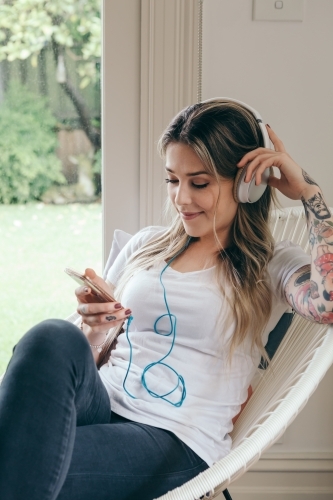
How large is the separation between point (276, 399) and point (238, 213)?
0.40 metres

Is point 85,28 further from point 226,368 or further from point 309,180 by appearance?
point 226,368

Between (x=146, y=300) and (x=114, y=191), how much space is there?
0.49 meters

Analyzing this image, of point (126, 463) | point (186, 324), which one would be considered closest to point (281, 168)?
point (186, 324)

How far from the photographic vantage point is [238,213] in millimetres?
1346

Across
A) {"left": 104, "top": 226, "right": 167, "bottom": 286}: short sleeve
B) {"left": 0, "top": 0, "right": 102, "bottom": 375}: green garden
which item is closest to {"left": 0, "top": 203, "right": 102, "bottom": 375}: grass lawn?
{"left": 0, "top": 0, "right": 102, "bottom": 375}: green garden

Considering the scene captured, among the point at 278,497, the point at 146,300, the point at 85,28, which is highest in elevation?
the point at 85,28

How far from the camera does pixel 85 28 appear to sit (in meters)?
1.75

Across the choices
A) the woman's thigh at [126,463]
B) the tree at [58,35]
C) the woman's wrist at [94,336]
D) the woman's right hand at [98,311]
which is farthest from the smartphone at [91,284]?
the tree at [58,35]

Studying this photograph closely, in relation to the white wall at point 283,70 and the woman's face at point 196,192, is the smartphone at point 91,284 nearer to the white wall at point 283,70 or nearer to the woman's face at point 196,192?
the woman's face at point 196,192

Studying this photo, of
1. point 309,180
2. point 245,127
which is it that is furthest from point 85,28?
point 309,180

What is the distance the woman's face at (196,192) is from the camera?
1.27 m

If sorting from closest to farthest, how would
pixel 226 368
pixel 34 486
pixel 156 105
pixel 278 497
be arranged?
1. pixel 34 486
2. pixel 226 368
3. pixel 156 105
4. pixel 278 497

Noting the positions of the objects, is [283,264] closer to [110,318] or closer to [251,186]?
[251,186]

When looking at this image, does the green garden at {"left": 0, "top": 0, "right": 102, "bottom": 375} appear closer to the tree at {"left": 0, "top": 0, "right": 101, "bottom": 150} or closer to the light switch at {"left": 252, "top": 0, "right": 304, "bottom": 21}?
the tree at {"left": 0, "top": 0, "right": 101, "bottom": 150}
